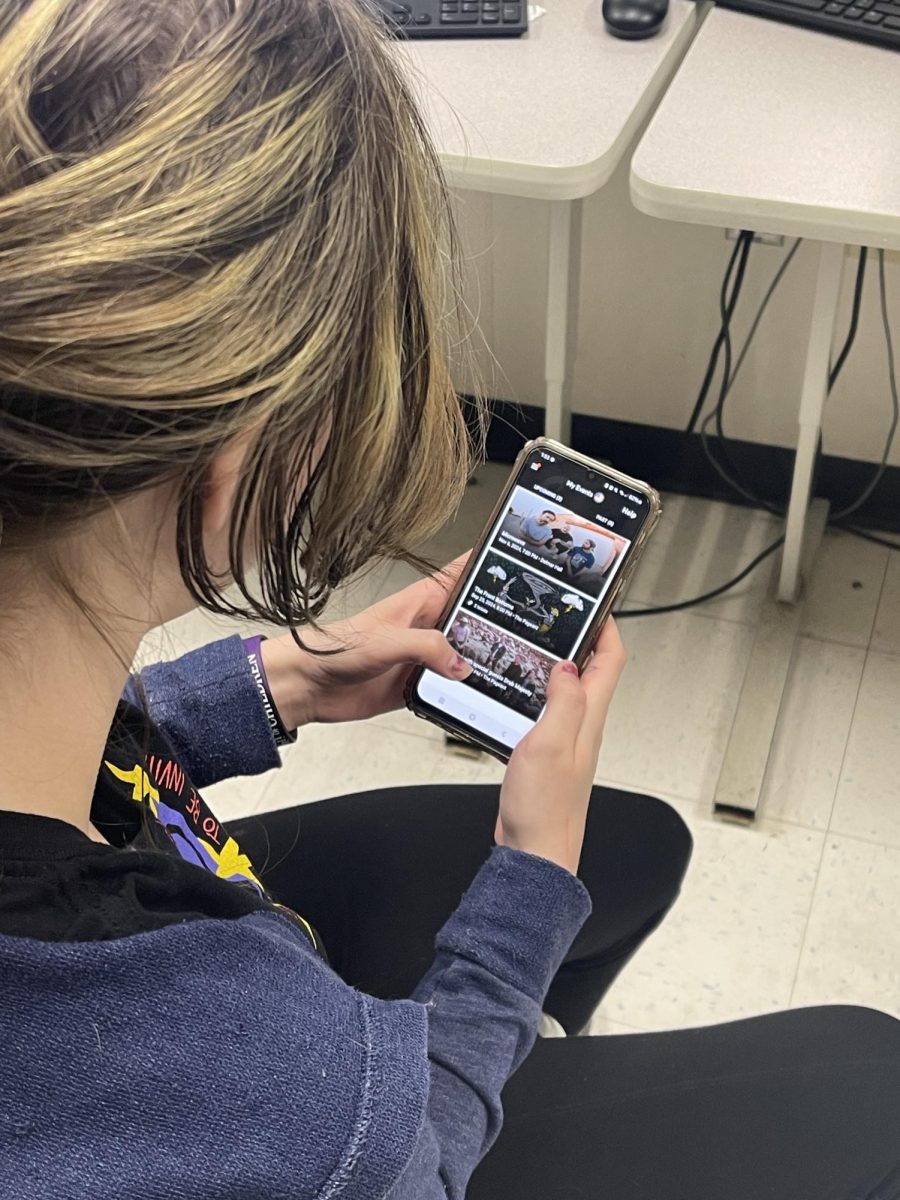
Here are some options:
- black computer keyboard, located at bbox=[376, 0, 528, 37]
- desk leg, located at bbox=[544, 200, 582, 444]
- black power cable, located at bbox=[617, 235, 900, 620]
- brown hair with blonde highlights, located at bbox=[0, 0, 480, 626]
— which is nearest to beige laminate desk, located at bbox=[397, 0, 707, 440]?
black computer keyboard, located at bbox=[376, 0, 528, 37]

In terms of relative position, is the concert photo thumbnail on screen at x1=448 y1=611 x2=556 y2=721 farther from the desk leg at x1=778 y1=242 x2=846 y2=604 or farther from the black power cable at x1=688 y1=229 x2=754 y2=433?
the black power cable at x1=688 y1=229 x2=754 y2=433

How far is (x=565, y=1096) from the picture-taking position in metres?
0.79

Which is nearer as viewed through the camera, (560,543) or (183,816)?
(183,816)

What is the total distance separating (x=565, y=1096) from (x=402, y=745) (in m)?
0.77

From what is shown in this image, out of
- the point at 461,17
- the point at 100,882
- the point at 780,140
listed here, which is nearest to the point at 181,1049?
the point at 100,882

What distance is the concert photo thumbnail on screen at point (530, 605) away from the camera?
959 mm

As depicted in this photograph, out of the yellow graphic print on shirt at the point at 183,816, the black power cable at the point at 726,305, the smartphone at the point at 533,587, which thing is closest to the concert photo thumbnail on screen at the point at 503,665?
the smartphone at the point at 533,587

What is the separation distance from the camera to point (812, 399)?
140cm

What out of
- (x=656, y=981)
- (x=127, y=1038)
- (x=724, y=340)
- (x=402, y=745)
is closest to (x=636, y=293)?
(x=724, y=340)

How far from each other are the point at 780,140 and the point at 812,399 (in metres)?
0.42

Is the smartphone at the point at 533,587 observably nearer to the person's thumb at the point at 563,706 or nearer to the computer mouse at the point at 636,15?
the person's thumb at the point at 563,706

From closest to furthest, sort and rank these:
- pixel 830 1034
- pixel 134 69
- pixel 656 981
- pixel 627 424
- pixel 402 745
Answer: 1. pixel 134 69
2. pixel 830 1034
3. pixel 656 981
4. pixel 402 745
5. pixel 627 424

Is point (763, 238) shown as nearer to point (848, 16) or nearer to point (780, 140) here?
point (848, 16)

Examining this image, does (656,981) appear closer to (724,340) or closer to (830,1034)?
(830,1034)
